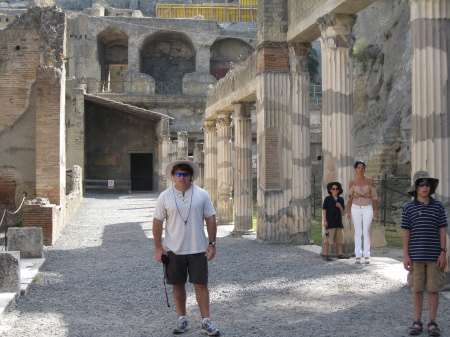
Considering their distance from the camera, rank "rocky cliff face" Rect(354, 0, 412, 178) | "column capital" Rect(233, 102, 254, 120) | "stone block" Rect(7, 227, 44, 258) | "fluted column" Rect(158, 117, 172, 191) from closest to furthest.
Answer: "stone block" Rect(7, 227, 44, 258), "column capital" Rect(233, 102, 254, 120), "rocky cliff face" Rect(354, 0, 412, 178), "fluted column" Rect(158, 117, 172, 191)

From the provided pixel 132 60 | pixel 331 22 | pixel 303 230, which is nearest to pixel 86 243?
pixel 303 230

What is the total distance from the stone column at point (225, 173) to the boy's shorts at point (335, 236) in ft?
23.5

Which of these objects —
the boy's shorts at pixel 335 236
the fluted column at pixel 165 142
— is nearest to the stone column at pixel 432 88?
the boy's shorts at pixel 335 236

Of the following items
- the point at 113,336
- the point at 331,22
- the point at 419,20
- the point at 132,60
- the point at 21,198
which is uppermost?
the point at 132,60

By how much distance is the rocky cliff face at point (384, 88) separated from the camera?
1950cm

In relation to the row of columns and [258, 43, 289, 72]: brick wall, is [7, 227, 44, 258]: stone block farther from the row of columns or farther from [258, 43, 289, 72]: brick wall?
Result: the row of columns

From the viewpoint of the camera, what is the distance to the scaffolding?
48438 mm

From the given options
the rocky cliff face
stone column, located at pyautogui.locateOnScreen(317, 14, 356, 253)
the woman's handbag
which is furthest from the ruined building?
the rocky cliff face

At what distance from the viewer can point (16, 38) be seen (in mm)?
12727

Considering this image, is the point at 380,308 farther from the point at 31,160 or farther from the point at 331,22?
the point at 31,160

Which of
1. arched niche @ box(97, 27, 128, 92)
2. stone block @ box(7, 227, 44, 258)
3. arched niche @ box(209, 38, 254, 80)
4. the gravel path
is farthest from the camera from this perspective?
arched niche @ box(209, 38, 254, 80)

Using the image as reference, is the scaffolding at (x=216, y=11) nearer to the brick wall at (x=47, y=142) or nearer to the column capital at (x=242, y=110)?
the column capital at (x=242, y=110)

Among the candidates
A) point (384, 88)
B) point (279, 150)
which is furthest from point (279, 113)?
point (384, 88)

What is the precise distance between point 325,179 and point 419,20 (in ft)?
10.1
